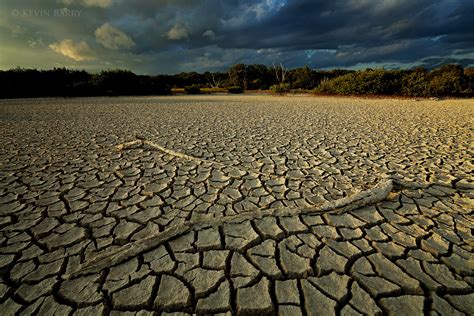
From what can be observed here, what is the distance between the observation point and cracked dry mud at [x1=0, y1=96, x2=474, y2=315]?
55.1 inches

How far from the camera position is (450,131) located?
215 inches

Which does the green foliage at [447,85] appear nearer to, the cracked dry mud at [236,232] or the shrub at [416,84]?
the shrub at [416,84]

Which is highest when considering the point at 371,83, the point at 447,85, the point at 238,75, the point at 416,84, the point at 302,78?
the point at 238,75

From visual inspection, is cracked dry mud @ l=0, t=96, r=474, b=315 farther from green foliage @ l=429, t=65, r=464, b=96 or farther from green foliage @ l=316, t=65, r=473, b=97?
green foliage @ l=429, t=65, r=464, b=96

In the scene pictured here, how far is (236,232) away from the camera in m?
1.95

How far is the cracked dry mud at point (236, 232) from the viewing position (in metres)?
1.40

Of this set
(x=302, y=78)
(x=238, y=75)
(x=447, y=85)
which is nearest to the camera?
(x=447, y=85)

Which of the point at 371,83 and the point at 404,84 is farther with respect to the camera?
the point at 371,83

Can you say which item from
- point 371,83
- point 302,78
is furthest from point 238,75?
point 371,83

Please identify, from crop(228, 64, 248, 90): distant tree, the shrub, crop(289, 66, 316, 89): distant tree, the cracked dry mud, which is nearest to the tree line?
the shrub

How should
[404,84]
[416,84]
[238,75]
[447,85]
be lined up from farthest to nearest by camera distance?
1. [238,75]
2. [404,84]
3. [416,84]
4. [447,85]

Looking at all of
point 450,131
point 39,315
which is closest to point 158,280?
point 39,315

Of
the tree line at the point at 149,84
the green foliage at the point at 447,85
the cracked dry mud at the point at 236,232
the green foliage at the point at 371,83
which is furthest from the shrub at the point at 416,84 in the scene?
the cracked dry mud at the point at 236,232

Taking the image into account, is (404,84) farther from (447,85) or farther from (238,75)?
(238,75)
